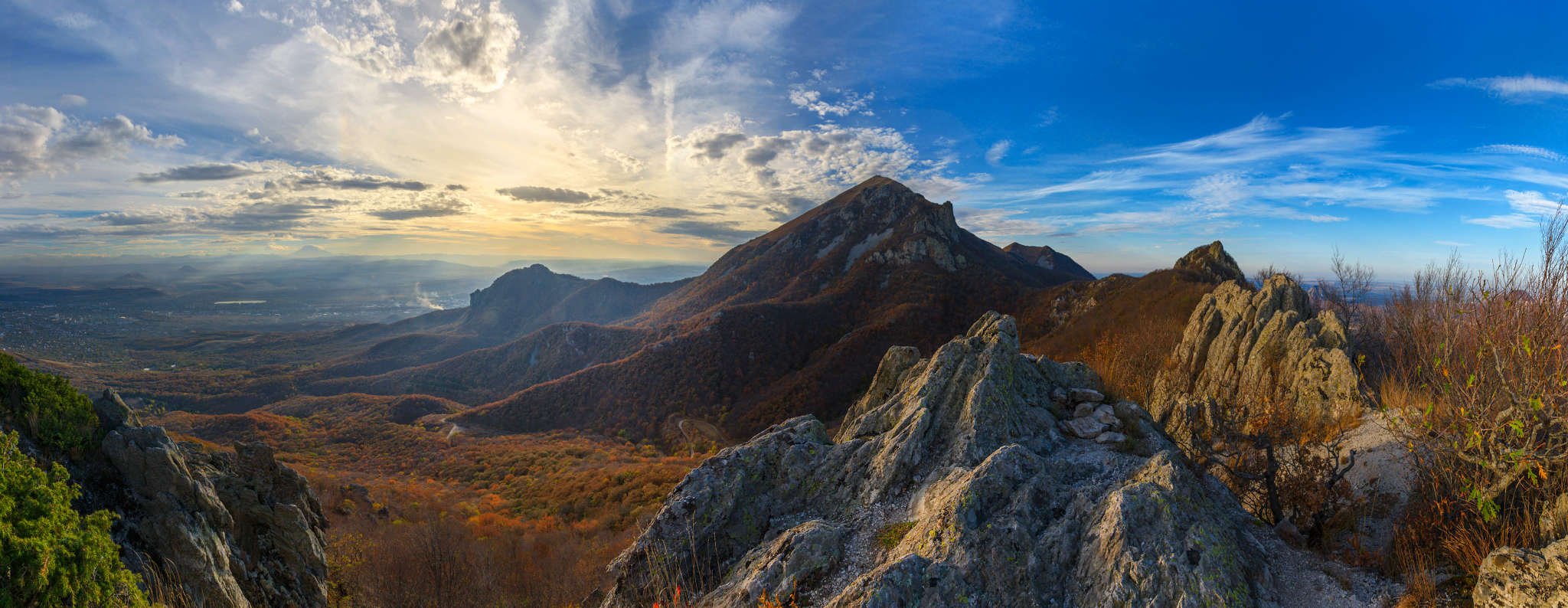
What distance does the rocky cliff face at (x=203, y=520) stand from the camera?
994 cm

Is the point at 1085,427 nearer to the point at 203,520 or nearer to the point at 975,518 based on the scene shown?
the point at 975,518

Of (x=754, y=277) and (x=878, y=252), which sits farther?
(x=754, y=277)

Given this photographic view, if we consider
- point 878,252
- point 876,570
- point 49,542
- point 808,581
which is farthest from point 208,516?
point 878,252

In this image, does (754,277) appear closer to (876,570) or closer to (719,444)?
(719,444)

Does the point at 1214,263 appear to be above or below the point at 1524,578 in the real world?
above

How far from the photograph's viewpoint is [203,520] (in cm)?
1091

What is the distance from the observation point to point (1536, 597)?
646cm

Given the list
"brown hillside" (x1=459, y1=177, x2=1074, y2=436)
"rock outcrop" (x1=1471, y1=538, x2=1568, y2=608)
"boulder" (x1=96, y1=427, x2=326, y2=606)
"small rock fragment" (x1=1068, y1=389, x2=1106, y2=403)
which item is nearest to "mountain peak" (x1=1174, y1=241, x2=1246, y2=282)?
"brown hillside" (x1=459, y1=177, x2=1074, y2=436)

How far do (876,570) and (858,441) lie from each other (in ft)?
18.9

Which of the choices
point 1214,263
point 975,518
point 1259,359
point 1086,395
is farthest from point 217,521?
point 1214,263

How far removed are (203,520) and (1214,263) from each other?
78672 mm

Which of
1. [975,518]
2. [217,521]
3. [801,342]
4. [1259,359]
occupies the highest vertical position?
[975,518]

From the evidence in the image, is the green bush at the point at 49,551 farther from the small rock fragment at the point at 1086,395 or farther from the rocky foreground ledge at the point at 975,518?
the small rock fragment at the point at 1086,395

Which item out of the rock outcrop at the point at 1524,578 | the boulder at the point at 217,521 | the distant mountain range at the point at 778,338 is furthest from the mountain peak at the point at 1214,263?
the boulder at the point at 217,521
